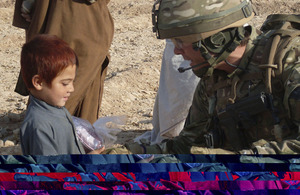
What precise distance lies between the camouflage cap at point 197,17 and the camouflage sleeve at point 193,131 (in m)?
0.54

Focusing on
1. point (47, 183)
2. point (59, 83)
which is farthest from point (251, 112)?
point (47, 183)

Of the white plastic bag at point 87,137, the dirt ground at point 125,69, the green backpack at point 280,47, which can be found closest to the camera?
the green backpack at point 280,47

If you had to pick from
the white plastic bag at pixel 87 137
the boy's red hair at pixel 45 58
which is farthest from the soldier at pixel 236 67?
the white plastic bag at pixel 87 137

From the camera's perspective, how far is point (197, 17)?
108 inches

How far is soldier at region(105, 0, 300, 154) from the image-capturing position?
105 inches

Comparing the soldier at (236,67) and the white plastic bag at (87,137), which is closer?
the soldier at (236,67)

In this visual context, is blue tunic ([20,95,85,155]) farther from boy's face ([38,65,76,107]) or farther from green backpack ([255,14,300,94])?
green backpack ([255,14,300,94])

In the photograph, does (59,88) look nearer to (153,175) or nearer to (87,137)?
(87,137)

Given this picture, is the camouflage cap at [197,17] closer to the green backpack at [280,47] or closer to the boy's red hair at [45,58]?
the green backpack at [280,47]

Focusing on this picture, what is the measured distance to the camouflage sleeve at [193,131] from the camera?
3.00 metres

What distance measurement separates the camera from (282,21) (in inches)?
114

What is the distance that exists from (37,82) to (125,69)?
17.3 ft

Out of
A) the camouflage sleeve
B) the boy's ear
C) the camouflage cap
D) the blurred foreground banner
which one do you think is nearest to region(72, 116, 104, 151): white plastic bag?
the camouflage sleeve

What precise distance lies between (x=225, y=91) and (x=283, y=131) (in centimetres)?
47
